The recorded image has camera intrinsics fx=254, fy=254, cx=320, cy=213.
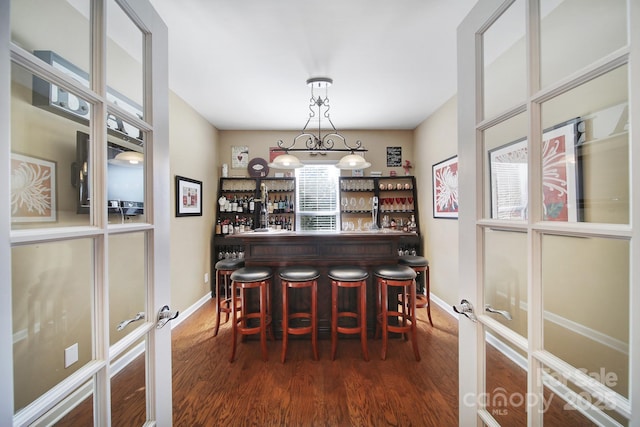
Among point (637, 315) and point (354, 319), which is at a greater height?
point (637, 315)

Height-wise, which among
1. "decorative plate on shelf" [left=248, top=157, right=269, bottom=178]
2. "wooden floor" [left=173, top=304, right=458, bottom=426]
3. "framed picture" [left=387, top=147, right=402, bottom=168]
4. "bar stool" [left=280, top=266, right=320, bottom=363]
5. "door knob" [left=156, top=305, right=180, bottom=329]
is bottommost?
"wooden floor" [left=173, top=304, right=458, bottom=426]

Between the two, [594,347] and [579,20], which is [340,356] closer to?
[594,347]

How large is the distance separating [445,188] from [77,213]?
3.75 meters

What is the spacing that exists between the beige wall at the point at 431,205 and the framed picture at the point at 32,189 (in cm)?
346

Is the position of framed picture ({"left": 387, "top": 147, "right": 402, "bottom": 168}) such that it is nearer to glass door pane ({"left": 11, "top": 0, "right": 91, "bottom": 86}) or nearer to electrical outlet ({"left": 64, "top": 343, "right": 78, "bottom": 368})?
glass door pane ({"left": 11, "top": 0, "right": 91, "bottom": 86})

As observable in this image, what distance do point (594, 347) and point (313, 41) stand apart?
247 cm

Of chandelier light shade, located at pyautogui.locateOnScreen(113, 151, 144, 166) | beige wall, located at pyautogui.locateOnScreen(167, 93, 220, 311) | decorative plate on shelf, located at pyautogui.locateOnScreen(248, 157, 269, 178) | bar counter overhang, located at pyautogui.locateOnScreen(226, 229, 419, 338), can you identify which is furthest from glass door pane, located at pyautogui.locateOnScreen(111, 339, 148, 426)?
decorative plate on shelf, located at pyautogui.locateOnScreen(248, 157, 269, 178)

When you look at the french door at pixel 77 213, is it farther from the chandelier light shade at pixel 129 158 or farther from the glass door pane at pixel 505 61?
the glass door pane at pixel 505 61

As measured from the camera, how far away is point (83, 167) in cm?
72

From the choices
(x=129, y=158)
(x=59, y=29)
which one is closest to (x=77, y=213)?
(x=129, y=158)

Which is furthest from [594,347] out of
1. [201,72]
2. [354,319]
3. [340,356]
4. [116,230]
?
[201,72]

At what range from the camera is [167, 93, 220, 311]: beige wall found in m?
3.10

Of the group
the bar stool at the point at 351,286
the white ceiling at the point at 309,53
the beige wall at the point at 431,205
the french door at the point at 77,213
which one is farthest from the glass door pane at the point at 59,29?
the beige wall at the point at 431,205

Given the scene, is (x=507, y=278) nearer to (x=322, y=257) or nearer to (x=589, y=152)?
(x=589, y=152)
